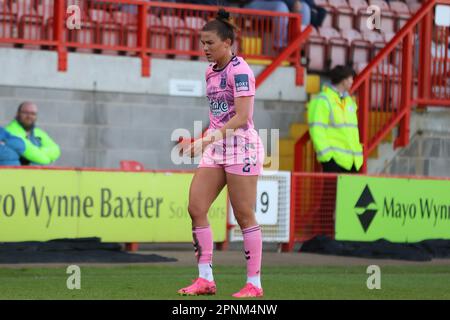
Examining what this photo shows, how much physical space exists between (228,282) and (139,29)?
332 inches

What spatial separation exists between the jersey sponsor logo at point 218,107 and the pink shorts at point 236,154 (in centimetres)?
20

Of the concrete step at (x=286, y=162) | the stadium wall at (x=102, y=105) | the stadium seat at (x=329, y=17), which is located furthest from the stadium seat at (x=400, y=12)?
the stadium wall at (x=102, y=105)

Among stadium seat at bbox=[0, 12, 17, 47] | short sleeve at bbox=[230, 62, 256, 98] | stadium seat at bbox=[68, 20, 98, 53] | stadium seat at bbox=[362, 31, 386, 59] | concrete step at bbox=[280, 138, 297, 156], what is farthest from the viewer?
stadium seat at bbox=[362, 31, 386, 59]

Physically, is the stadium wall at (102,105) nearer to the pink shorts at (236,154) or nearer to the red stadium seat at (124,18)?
the red stadium seat at (124,18)

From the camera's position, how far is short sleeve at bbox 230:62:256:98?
971cm

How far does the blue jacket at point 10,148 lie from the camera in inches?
621

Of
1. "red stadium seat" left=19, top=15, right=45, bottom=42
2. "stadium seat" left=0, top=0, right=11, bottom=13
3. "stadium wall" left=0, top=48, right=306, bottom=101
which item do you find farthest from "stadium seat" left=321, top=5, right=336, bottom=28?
"stadium seat" left=0, top=0, right=11, bottom=13

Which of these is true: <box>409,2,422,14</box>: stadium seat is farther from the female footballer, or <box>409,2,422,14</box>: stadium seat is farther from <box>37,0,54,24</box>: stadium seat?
the female footballer

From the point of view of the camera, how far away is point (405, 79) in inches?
782

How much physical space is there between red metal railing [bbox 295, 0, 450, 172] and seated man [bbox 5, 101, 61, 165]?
16.2ft

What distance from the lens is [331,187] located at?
56.6 ft

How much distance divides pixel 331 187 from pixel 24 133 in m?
4.00
